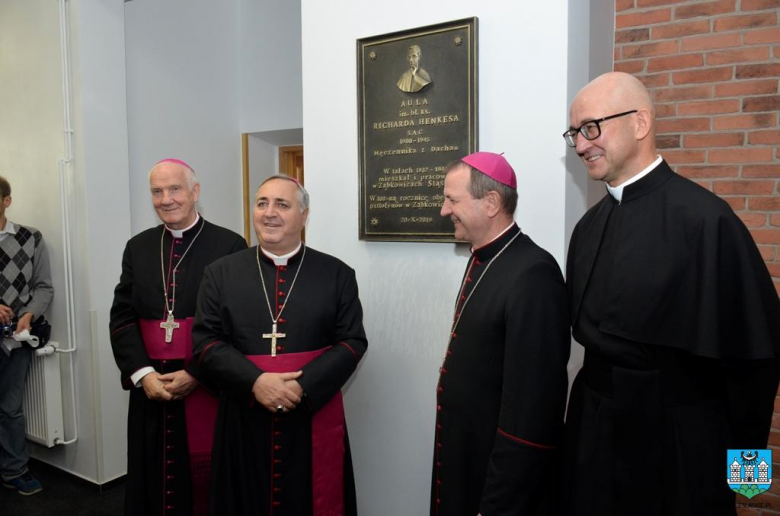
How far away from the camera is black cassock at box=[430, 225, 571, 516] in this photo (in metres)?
A: 1.60

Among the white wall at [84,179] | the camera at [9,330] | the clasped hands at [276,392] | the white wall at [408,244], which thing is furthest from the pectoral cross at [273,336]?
the camera at [9,330]

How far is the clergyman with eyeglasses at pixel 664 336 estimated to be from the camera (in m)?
1.46

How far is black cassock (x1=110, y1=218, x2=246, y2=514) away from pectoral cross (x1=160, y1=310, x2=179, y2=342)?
3 centimetres

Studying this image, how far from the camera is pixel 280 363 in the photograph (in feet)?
7.09

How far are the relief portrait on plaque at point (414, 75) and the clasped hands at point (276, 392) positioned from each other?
1.28 meters

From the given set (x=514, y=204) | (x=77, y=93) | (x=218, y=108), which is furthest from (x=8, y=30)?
(x=514, y=204)

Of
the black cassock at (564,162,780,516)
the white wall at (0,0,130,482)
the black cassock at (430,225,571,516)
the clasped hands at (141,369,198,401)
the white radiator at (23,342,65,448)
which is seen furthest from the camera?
the white radiator at (23,342,65,448)

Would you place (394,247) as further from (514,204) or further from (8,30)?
(8,30)

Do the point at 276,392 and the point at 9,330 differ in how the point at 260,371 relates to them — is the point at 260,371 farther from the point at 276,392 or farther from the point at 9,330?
the point at 9,330

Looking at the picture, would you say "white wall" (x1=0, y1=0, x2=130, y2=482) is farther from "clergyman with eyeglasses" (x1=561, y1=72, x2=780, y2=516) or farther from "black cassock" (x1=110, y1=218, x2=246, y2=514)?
"clergyman with eyeglasses" (x1=561, y1=72, x2=780, y2=516)

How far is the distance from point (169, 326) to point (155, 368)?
0.67 ft

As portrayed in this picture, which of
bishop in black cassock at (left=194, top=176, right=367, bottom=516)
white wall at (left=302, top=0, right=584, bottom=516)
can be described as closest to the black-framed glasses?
white wall at (left=302, top=0, right=584, bottom=516)

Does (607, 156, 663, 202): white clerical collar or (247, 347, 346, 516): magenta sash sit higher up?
(607, 156, 663, 202): white clerical collar

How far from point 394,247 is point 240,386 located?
2.96ft
